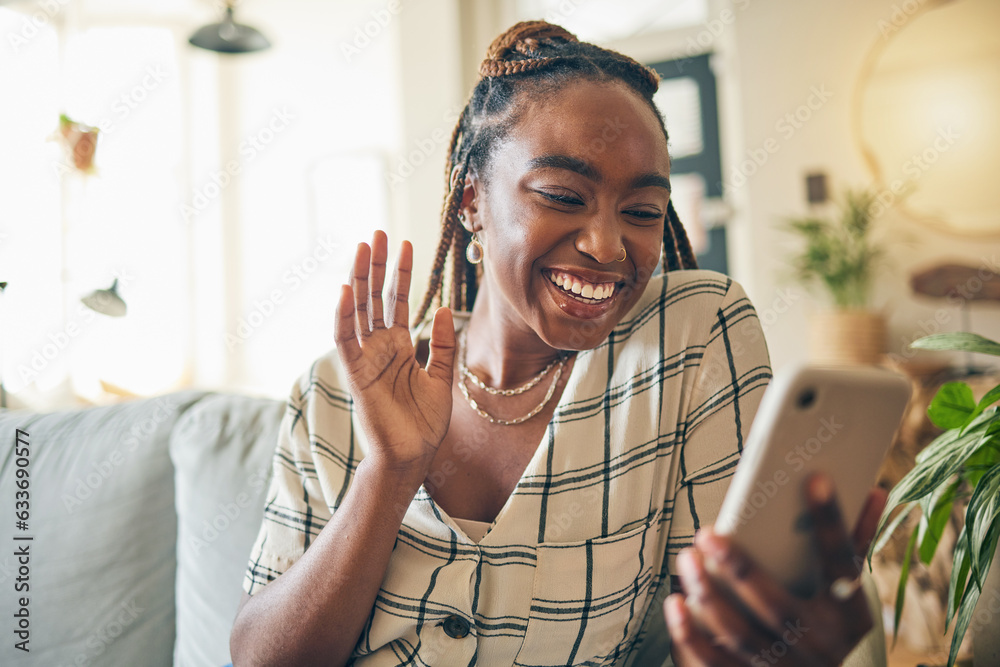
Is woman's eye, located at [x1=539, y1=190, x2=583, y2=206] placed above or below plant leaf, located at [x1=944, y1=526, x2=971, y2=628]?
above

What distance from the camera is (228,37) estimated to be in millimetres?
2881

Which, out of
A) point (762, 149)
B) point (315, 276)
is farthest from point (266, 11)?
point (762, 149)

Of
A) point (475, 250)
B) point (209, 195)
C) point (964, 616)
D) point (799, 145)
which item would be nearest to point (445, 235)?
point (475, 250)

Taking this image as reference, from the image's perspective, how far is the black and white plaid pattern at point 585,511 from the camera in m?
0.93

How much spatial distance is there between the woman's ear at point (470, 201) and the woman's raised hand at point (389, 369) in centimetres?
23

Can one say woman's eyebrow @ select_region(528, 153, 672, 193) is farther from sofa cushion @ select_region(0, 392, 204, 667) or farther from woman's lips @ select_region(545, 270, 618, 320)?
sofa cushion @ select_region(0, 392, 204, 667)

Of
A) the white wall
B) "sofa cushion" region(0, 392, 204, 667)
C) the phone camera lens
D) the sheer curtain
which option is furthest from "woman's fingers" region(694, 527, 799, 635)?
the sheer curtain

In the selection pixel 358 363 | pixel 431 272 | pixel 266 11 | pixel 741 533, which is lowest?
pixel 741 533

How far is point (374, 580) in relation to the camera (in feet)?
3.01

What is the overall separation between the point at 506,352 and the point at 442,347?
21 cm

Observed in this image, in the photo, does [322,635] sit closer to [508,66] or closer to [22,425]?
[508,66]

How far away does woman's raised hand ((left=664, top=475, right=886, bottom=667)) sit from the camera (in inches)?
22.4

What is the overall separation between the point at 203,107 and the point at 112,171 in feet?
2.60

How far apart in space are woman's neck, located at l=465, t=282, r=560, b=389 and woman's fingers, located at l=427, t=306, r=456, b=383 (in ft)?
0.63
